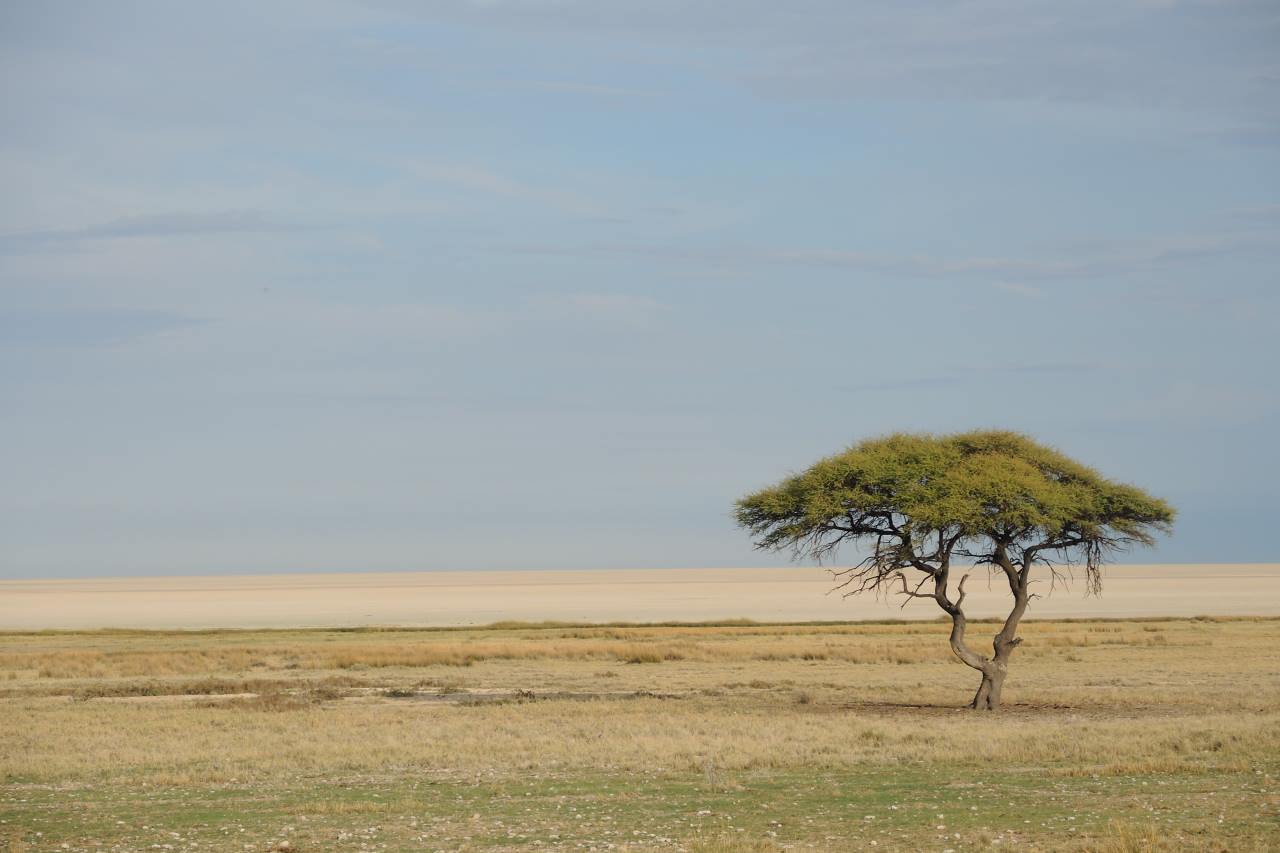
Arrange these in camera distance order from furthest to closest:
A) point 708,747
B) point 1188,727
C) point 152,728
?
point 152,728 < point 1188,727 < point 708,747

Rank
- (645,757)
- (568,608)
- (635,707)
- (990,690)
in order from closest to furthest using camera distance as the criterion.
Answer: (645,757) → (990,690) → (635,707) → (568,608)

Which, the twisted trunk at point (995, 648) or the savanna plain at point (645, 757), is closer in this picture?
the savanna plain at point (645, 757)

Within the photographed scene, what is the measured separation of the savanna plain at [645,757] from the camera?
698 inches

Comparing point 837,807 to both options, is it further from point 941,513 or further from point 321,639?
point 321,639

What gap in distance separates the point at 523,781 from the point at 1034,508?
17.8 m

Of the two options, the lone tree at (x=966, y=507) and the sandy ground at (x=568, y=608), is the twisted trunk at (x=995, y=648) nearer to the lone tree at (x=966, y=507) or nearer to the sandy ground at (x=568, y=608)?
the lone tree at (x=966, y=507)

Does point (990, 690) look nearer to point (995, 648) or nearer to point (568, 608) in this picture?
point (995, 648)

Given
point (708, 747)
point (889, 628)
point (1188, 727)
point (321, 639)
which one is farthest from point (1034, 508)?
point (321, 639)

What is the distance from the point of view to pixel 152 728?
107ft

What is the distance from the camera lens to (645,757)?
26203 millimetres

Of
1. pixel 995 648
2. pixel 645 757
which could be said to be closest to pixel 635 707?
pixel 995 648

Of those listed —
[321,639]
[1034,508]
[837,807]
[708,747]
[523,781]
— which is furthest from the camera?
[321,639]

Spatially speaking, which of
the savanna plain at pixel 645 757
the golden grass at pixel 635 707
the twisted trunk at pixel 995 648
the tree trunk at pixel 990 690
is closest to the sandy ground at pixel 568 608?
the golden grass at pixel 635 707

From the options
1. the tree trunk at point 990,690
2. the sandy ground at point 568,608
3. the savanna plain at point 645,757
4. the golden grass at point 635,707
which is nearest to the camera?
the savanna plain at point 645,757
